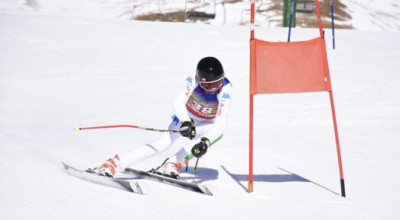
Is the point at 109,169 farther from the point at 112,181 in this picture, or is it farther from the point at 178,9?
the point at 178,9

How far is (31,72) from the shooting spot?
517 inches

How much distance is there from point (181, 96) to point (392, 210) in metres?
2.15

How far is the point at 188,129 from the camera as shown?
525 centimetres

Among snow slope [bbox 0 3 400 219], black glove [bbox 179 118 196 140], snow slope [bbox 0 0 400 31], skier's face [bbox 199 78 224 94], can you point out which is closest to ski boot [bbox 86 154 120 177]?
snow slope [bbox 0 3 400 219]

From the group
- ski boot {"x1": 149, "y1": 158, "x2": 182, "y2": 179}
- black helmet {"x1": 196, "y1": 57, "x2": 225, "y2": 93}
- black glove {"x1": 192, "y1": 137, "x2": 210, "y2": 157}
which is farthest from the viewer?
ski boot {"x1": 149, "y1": 158, "x2": 182, "y2": 179}

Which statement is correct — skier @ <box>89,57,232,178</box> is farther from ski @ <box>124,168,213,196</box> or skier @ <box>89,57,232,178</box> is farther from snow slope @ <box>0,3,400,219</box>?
snow slope @ <box>0,3,400,219</box>

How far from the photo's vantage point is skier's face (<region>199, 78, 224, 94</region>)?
17.7 ft

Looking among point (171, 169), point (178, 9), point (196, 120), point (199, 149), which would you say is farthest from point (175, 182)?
point (178, 9)

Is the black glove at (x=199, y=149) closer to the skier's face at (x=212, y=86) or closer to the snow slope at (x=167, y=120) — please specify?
the snow slope at (x=167, y=120)

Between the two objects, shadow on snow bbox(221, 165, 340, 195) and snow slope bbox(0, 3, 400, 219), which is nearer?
snow slope bbox(0, 3, 400, 219)

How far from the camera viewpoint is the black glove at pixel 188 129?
5250mm

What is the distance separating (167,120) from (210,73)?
4479mm

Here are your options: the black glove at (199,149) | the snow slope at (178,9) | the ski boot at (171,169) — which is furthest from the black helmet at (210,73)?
the snow slope at (178,9)

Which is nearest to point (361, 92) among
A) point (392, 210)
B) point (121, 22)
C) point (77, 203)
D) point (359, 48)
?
point (359, 48)
